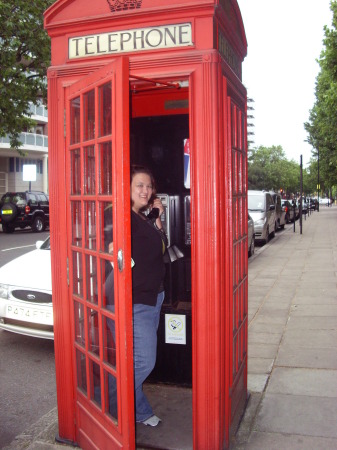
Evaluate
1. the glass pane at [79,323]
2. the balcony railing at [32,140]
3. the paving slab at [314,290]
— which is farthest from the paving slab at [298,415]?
the balcony railing at [32,140]

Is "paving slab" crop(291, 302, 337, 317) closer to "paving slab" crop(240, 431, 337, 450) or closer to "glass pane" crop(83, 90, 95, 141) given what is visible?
"paving slab" crop(240, 431, 337, 450)

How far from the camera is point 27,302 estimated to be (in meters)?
5.29

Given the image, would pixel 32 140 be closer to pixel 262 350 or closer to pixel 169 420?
pixel 262 350

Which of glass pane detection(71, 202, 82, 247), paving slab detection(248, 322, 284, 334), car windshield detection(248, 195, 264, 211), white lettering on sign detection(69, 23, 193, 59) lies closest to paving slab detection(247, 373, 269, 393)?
paving slab detection(248, 322, 284, 334)

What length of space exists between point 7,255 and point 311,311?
28.6ft

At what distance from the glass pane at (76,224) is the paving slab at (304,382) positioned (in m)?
2.24

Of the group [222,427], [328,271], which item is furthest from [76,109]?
[328,271]

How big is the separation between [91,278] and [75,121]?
1.01 m

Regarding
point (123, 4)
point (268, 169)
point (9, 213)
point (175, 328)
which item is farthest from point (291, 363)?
point (268, 169)

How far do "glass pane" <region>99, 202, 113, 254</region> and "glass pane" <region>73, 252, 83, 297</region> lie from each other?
1.08 ft

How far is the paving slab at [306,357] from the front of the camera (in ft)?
15.8

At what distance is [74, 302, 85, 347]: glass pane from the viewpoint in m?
3.14

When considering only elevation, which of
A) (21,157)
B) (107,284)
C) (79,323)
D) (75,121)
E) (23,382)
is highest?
(21,157)

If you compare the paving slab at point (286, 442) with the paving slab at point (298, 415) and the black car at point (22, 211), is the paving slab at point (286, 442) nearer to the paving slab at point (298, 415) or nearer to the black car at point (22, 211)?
the paving slab at point (298, 415)
